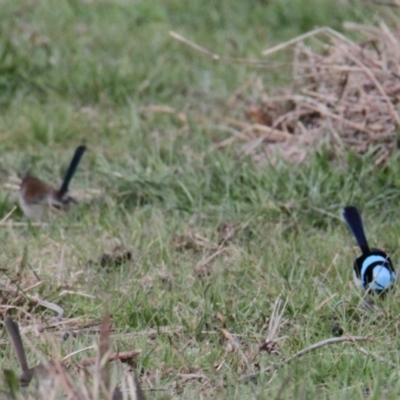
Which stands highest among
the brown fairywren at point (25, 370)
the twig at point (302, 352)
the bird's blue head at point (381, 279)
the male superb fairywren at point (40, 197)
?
the brown fairywren at point (25, 370)

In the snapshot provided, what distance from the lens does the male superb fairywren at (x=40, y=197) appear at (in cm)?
492

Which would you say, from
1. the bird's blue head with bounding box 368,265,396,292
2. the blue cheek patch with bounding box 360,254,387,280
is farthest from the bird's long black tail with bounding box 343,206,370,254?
the bird's blue head with bounding box 368,265,396,292

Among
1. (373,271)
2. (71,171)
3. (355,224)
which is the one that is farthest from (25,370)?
(71,171)

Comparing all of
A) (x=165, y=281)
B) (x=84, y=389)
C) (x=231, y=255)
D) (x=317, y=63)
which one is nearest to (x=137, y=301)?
(x=165, y=281)

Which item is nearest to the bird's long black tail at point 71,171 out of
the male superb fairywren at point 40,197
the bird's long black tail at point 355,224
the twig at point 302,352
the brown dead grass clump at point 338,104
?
the male superb fairywren at point 40,197

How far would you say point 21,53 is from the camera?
7.19m

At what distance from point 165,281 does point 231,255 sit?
0.46 m

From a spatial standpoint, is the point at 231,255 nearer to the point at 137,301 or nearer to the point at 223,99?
the point at 137,301

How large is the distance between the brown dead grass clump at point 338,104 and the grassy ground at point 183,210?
0.82ft

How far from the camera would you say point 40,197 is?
4.98m

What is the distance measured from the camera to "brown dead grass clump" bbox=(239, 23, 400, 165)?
5492mm

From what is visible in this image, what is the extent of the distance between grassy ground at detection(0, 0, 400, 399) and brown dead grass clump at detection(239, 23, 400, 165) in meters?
0.25

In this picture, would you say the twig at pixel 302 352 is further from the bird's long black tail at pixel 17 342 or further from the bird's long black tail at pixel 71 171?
the bird's long black tail at pixel 71 171

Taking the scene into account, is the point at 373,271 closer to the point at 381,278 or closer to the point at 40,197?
Result: the point at 381,278
